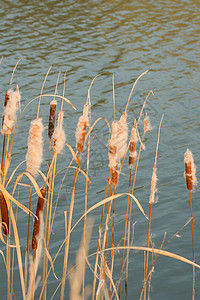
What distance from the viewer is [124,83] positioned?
10523 millimetres

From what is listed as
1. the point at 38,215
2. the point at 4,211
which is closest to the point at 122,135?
the point at 38,215

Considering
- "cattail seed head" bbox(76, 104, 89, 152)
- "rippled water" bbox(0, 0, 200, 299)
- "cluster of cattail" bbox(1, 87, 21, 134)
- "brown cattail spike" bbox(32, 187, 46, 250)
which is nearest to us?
"brown cattail spike" bbox(32, 187, 46, 250)

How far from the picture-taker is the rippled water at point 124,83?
5.16 metres

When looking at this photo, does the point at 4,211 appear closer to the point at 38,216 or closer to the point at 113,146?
the point at 38,216

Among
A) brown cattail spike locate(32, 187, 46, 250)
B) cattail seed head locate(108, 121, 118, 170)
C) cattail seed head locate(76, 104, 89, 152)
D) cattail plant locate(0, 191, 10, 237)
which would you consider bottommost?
cattail plant locate(0, 191, 10, 237)

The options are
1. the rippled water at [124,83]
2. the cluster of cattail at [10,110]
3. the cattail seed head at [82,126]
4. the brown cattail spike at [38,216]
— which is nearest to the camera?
the brown cattail spike at [38,216]

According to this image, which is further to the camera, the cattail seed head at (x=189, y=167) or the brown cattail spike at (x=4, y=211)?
the brown cattail spike at (x=4, y=211)

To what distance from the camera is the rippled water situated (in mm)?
5159

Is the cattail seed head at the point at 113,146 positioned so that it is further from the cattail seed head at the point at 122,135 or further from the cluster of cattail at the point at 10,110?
the cluster of cattail at the point at 10,110

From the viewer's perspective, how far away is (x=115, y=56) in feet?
40.6

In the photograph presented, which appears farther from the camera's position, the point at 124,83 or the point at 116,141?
the point at 124,83

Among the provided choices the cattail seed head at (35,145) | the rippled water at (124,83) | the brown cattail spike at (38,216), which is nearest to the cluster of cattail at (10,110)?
the cattail seed head at (35,145)

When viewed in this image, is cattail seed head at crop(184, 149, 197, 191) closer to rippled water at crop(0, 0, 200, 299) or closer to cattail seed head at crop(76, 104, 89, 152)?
cattail seed head at crop(76, 104, 89, 152)

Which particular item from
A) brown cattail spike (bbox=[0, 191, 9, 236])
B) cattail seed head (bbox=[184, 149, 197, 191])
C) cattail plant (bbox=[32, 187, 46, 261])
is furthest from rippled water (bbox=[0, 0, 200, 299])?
cattail plant (bbox=[32, 187, 46, 261])
